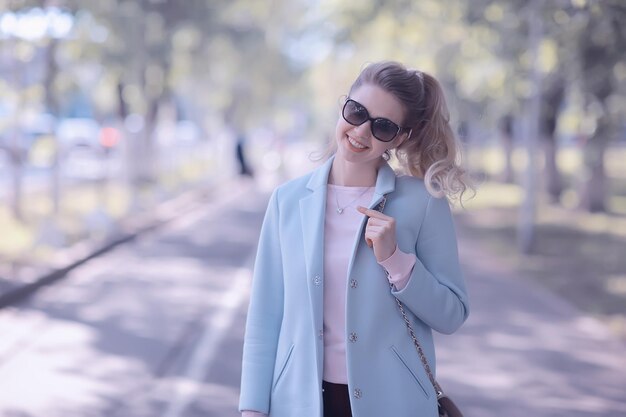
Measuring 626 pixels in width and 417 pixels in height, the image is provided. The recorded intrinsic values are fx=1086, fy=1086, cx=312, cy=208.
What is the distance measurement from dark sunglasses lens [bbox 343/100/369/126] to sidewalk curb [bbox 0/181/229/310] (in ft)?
29.8

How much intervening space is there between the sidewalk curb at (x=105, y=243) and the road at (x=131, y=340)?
0.54 ft

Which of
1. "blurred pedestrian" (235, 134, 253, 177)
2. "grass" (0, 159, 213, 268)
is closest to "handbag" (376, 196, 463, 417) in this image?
"grass" (0, 159, 213, 268)

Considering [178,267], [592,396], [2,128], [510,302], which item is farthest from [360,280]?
[2,128]

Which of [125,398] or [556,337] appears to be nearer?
[125,398]

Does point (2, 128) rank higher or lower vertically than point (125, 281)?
higher

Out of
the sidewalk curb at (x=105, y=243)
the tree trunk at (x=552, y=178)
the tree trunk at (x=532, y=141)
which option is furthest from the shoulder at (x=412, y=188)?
the tree trunk at (x=552, y=178)

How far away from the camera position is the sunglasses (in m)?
2.99

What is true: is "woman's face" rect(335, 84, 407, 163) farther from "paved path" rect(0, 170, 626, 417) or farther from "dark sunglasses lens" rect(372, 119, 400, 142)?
"paved path" rect(0, 170, 626, 417)

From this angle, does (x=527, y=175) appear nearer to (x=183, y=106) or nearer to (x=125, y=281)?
(x=125, y=281)

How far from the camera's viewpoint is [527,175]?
18.0 meters

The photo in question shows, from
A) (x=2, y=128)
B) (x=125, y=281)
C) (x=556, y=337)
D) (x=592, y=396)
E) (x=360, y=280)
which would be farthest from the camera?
(x=2, y=128)

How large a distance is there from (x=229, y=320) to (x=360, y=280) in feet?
26.3

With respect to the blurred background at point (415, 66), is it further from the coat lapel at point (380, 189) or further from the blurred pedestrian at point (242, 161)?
the coat lapel at point (380, 189)

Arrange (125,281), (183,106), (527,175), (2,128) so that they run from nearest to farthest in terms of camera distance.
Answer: (125,281), (527,175), (2,128), (183,106)
